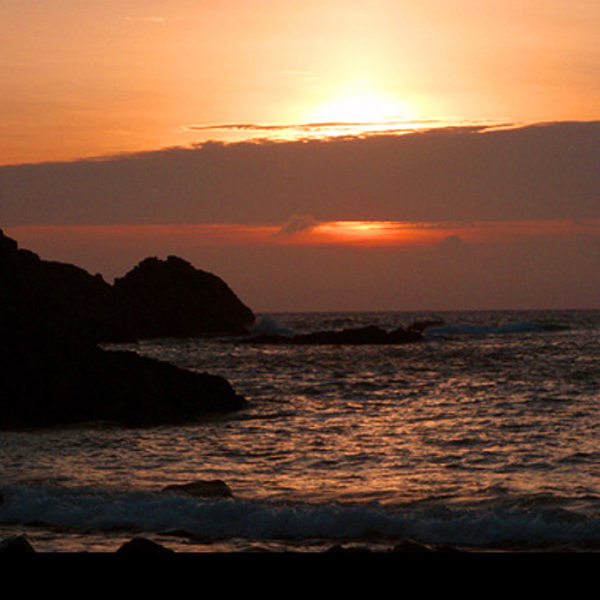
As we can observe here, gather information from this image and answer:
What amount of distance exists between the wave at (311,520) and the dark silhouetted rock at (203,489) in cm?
46

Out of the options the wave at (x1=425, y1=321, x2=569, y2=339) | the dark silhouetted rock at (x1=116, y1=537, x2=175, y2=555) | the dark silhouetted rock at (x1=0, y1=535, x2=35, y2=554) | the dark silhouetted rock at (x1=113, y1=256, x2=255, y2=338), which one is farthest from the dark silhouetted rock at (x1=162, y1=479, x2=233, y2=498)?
the wave at (x1=425, y1=321, x2=569, y2=339)

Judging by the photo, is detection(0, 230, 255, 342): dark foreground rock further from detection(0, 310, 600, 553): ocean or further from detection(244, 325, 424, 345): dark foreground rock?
detection(0, 310, 600, 553): ocean

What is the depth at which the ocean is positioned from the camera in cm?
1491

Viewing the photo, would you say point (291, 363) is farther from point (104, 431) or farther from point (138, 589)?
point (138, 589)

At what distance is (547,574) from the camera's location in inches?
276

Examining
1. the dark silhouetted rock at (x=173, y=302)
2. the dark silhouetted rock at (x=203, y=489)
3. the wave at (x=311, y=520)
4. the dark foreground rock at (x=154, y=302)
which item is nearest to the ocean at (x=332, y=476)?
the wave at (x=311, y=520)

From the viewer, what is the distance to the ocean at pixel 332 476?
14914 mm

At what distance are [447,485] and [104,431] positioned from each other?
11.8 meters

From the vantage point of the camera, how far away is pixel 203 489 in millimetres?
17375

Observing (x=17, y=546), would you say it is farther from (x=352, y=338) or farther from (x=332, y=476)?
(x=352, y=338)

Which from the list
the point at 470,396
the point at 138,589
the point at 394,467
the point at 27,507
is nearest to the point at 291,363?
the point at 470,396

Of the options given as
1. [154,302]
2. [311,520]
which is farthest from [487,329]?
[311,520]

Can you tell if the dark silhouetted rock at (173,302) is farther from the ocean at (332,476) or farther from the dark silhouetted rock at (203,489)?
the dark silhouetted rock at (203,489)

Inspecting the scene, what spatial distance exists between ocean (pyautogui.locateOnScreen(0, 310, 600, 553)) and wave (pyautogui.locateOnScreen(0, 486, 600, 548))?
1.3 inches
